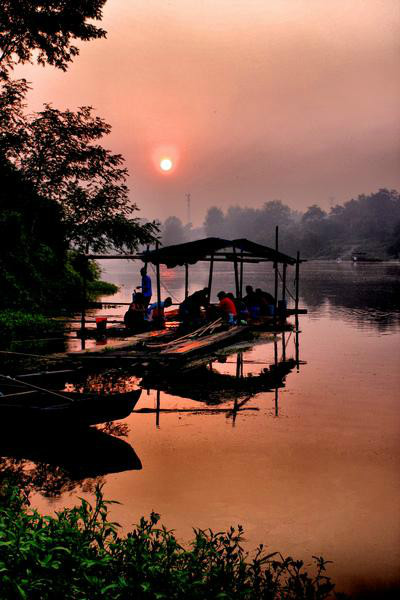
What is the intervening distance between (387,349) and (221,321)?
6411mm

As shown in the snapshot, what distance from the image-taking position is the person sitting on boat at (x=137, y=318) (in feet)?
74.3

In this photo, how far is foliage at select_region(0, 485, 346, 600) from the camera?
5.01 m

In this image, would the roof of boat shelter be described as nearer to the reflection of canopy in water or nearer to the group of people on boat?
the group of people on boat

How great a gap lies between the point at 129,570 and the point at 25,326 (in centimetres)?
2162

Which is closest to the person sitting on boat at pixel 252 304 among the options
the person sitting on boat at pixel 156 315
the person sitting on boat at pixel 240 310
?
the person sitting on boat at pixel 240 310

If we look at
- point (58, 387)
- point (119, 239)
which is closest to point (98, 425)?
point (58, 387)

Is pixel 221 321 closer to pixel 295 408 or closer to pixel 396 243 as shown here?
pixel 295 408

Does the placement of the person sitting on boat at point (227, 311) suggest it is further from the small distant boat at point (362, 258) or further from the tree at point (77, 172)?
the small distant boat at point (362, 258)

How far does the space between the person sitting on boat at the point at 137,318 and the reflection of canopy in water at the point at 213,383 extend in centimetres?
495

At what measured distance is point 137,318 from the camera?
22.8 m

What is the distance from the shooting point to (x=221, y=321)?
22.8m

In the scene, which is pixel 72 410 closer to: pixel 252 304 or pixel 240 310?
pixel 240 310

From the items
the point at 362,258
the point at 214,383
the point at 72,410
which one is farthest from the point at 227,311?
the point at 362,258

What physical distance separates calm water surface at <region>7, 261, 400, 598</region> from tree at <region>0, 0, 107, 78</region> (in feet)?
65.3
